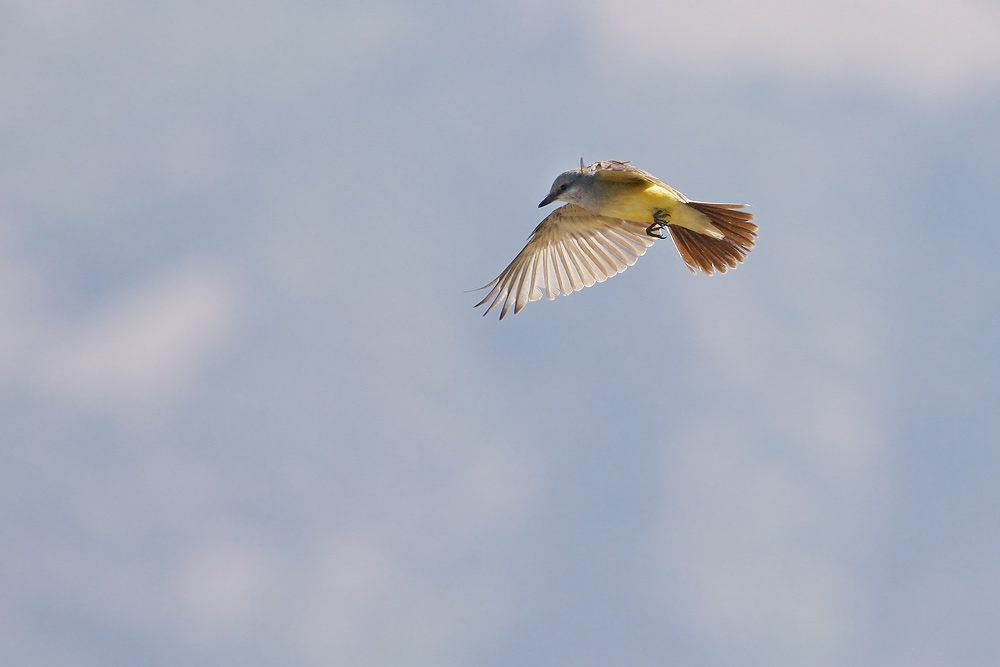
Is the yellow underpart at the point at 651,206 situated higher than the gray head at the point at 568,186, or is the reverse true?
the gray head at the point at 568,186

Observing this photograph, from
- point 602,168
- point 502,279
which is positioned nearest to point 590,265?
point 502,279

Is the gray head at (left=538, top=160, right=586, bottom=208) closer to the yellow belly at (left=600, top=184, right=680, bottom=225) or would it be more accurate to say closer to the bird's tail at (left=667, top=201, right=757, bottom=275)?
the yellow belly at (left=600, top=184, right=680, bottom=225)

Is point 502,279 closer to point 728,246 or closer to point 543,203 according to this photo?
point 543,203

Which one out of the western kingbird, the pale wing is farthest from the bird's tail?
the pale wing

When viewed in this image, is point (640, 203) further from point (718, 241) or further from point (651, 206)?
point (718, 241)

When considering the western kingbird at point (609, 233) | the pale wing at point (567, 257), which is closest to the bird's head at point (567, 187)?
the western kingbird at point (609, 233)

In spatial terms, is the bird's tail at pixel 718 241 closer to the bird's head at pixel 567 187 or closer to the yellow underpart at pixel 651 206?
the yellow underpart at pixel 651 206

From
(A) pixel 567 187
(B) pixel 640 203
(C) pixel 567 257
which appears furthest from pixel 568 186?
(C) pixel 567 257
